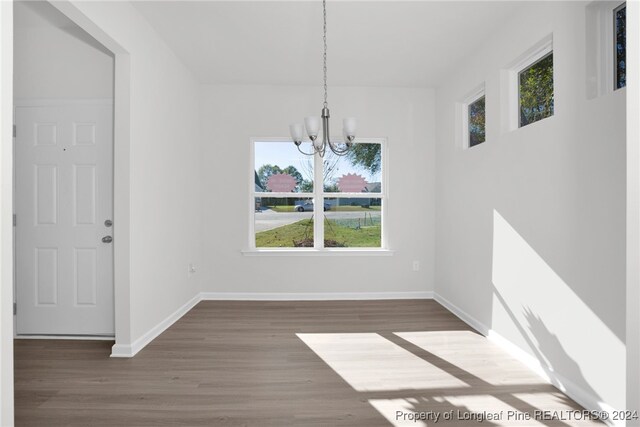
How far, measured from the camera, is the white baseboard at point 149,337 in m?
2.93

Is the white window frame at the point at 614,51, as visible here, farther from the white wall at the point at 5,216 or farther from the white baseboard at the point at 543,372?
the white wall at the point at 5,216

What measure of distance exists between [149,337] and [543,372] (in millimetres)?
3137

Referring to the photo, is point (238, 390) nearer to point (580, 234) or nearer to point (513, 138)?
point (580, 234)

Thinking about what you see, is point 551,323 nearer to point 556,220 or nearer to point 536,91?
point 556,220

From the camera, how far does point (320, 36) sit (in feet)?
11.1

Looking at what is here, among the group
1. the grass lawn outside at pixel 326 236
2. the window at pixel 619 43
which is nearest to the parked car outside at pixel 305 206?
the grass lawn outside at pixel 326 236

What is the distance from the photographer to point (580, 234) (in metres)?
2.24

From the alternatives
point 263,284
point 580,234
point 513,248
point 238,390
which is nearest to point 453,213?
point 513,248

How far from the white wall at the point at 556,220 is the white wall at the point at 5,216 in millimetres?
2852

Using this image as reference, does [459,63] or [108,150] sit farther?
[459,63]

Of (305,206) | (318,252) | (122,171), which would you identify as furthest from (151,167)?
(318,252)

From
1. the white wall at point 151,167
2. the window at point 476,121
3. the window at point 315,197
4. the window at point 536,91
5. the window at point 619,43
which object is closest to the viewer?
the window at point 619,43

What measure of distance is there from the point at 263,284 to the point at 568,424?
3469 mm

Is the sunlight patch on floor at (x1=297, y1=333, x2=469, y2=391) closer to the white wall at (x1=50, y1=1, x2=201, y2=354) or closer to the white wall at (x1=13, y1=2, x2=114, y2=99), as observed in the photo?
the white wall at (x1=50, y1=1, x2=201, y2=354)
